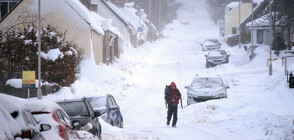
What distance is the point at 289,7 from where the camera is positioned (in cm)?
4834

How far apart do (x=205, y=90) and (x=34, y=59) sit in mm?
8856

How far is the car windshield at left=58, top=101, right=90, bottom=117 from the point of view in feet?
44.3

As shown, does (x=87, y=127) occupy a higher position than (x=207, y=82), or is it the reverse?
(x=207, y=82)

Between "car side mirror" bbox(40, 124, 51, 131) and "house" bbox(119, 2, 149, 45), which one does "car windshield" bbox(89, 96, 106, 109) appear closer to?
"car side mirror" bbox(40, 124, 51, 131)

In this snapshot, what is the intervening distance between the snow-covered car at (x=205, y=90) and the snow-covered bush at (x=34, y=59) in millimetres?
6543

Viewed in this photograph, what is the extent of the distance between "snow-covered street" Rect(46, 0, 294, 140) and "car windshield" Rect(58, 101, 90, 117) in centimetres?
114

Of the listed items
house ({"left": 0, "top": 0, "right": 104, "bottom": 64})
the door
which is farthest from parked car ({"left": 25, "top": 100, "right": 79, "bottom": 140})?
the door

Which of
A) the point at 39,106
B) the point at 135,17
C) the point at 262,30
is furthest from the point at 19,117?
the point at 135,17

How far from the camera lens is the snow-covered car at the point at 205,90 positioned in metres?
24.8

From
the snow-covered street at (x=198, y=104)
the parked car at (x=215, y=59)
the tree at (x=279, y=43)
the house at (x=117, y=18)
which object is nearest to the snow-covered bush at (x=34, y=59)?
the snow-covered street at (x=198, y=104)

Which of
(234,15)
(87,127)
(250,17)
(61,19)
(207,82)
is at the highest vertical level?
(234,15)

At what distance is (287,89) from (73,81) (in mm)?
11536

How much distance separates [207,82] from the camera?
2583 cm

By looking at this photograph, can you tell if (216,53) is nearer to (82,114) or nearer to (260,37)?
→ (260,37)
